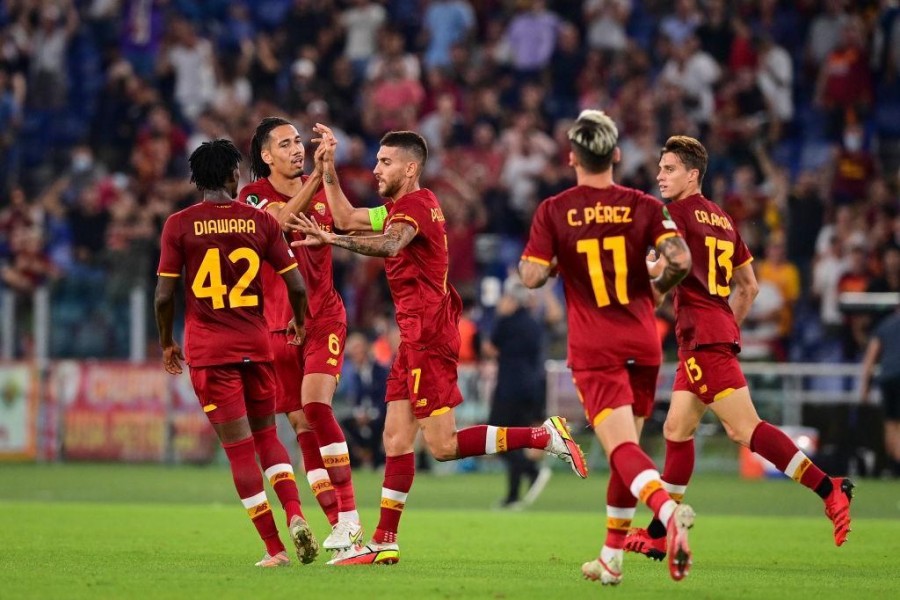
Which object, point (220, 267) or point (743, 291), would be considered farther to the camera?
point (743, 291)

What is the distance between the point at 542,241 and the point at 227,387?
2420mm

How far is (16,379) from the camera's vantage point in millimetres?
23906

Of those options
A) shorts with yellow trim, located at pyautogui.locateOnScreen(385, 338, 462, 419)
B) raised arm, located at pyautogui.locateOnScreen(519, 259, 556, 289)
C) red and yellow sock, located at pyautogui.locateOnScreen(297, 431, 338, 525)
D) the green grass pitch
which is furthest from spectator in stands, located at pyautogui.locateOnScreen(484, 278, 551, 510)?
raised arm, located at pyautogui.locateOnScreen(519, 259, 556, 289)

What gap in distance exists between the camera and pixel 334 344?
37.6ft

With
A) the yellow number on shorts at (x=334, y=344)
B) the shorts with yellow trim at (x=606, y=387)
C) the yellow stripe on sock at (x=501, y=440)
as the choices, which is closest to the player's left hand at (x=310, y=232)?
the yellow number on shorts at (x=334, y=344)

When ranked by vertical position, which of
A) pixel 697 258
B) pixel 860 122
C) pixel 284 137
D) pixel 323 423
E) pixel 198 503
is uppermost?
pixel 860 122

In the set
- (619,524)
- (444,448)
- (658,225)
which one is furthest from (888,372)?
(658,225)

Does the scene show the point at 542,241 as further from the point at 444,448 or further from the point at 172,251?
the point at 172,251

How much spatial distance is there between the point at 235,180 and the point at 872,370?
12563 mm

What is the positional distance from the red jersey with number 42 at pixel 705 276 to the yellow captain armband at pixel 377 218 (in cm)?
196

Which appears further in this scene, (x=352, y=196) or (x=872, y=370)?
(x=352, y=196)

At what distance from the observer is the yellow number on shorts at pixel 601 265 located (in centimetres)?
925

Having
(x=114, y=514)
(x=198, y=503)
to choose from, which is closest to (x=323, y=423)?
(x=114, y=514)

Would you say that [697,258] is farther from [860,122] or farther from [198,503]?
[860,122]
